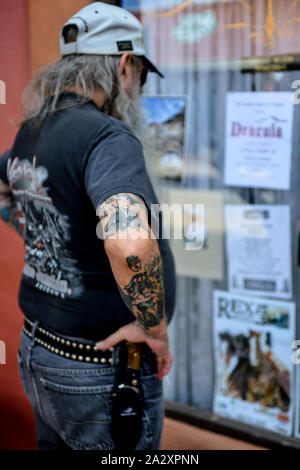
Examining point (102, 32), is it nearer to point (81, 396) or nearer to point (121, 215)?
point (121, 215)

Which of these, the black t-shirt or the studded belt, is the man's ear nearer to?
the black t-shirt

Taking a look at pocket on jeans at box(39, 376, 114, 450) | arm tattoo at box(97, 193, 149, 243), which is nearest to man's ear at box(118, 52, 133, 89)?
arm tattoo at box(97, 193, 149, 243)

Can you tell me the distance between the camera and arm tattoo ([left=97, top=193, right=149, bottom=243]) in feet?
4.23

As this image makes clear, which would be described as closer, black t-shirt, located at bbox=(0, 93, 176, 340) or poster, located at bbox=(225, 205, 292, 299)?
black t-shirt, located at bbox=(0, 93, 176, 340)

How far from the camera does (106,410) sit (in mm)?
1548

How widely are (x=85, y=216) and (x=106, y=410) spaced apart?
60 centimetres

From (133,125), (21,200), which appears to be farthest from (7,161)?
(133,125)

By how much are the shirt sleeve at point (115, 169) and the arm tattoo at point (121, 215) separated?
2cm

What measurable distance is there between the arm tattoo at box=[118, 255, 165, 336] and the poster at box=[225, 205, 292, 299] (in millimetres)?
1262

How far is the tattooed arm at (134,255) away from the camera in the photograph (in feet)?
4.25
